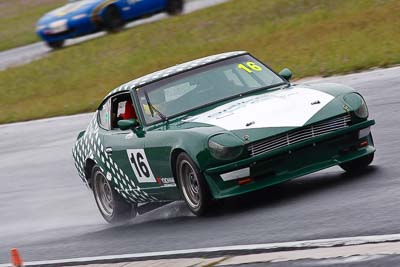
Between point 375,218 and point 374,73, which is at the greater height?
point 375,218

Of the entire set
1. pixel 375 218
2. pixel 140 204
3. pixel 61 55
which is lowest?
pixel 61 55

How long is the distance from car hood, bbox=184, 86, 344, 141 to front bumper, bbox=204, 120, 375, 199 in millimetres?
171

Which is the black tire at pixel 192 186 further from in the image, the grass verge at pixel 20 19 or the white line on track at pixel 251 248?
the grass verge at pixel 20 19

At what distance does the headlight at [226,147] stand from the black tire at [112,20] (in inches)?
844

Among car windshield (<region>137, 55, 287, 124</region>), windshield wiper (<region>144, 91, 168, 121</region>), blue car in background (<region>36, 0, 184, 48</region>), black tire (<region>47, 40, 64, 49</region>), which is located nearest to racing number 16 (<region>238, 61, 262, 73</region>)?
car windshield (<region>137, 55, 287, 124</region>)

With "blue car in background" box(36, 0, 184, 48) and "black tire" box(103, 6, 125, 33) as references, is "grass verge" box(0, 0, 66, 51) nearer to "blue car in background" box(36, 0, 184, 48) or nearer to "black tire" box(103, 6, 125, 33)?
"blue car in background" box(36, 0, 184, 48)

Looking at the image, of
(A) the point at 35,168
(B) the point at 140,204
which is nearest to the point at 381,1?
(A) the point at 35,168

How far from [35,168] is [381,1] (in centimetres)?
1160

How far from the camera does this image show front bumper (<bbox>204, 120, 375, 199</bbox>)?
837 centimetres

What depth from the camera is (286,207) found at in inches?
326

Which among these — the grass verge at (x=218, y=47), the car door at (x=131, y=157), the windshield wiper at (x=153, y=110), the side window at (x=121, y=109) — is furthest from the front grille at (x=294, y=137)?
the grass verge at (x=218, y=47)

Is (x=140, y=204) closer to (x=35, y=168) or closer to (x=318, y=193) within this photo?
(x=318, y=193)

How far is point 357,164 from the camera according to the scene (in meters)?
Result: 9.34

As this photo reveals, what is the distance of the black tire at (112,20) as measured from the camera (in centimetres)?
2942
